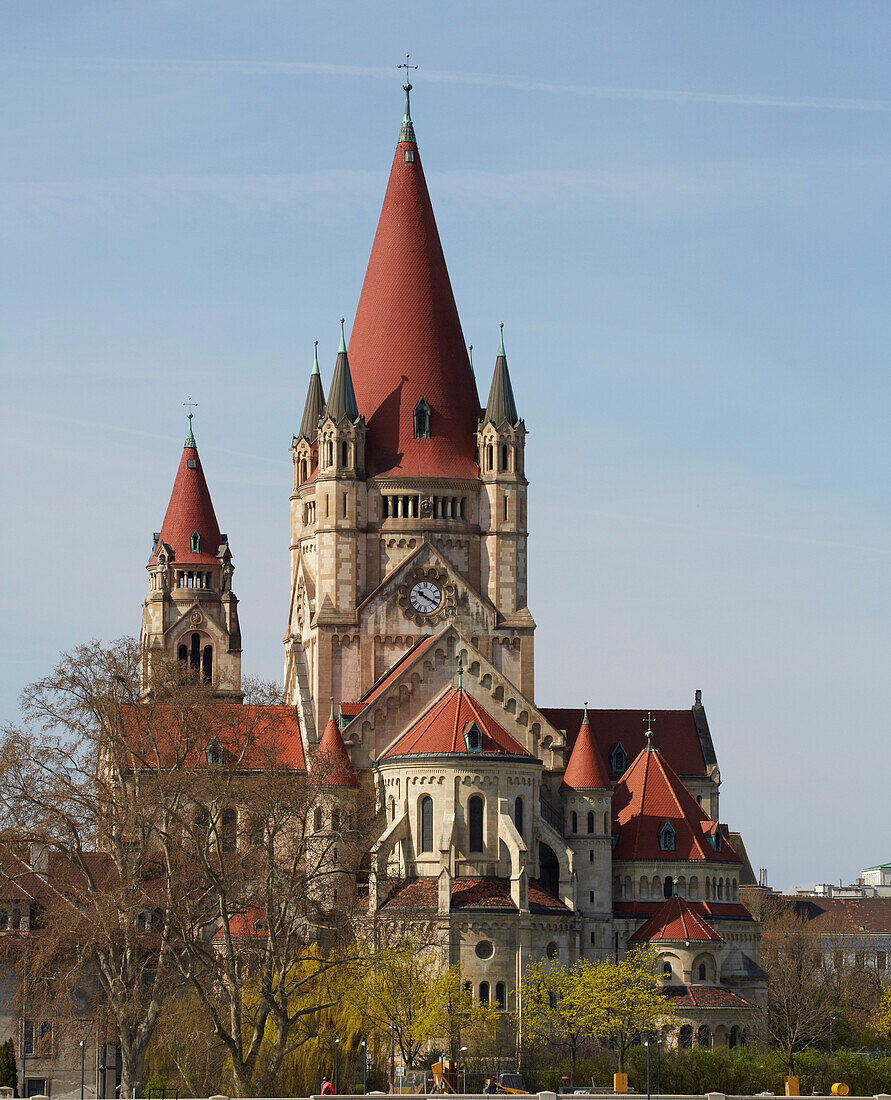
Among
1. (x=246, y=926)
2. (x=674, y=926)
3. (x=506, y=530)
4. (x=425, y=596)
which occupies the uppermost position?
(x=506, y=530)

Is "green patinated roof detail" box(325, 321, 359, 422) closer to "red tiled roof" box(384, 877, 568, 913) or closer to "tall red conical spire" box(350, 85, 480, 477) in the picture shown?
"tall red conical spire" box(350, 85, 480, 477)

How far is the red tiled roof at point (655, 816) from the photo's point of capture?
100 metres

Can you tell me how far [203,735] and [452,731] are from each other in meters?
19.0

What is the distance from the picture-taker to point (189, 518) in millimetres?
126062

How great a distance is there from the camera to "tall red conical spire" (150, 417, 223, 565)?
12594 centimetres

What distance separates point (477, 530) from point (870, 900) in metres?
82.0

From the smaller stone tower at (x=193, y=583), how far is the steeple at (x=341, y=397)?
2275 centimetres

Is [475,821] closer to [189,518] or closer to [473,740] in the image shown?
[473,740]

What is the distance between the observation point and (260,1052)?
264ft

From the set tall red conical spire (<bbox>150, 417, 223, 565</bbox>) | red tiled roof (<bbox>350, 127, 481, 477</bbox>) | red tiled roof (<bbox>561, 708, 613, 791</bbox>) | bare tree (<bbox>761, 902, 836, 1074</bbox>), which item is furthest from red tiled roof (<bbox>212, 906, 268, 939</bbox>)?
tall red conical spire (<bbox>150, 417, 223, 565</bbox>)

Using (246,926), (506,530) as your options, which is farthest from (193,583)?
(246,926)

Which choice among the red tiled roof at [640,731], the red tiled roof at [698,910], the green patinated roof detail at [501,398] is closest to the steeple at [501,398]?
the green patinated roof detail at [501,398]

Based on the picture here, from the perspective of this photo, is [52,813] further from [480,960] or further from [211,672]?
[211,672]

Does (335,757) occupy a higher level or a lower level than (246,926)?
higher
